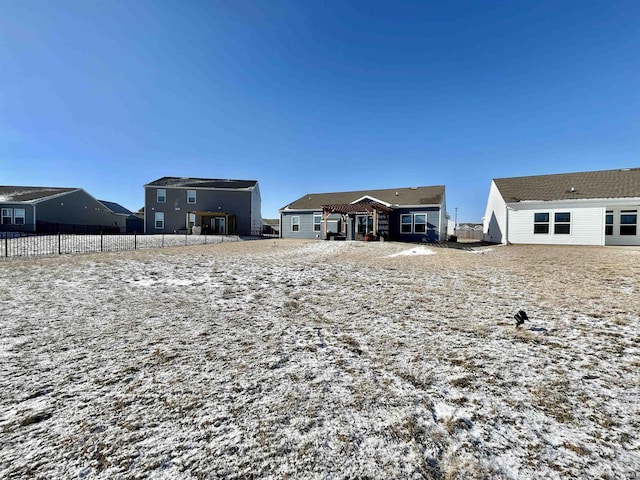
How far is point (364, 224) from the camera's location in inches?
837

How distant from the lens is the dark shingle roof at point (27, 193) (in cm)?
2544

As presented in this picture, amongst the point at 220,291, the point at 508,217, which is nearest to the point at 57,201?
the point at 220,291

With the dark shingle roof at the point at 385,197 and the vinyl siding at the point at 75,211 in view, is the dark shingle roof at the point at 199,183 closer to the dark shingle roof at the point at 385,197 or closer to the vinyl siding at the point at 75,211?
the dark shingle roof at the point at 385,197

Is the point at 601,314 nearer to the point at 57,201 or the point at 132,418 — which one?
the point at 132,418

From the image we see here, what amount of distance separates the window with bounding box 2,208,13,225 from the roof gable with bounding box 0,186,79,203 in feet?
2.82

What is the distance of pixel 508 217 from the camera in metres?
17.3

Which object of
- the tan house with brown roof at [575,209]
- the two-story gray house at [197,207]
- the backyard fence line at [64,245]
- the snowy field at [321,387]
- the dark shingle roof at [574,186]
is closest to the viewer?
the snowy field at [321,387]

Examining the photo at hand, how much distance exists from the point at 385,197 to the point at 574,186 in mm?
11878

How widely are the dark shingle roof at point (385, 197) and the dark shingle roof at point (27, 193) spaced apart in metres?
24.0

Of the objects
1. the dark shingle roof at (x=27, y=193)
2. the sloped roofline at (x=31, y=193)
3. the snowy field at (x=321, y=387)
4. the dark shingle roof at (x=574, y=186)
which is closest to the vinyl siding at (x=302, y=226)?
the dark shingle roof at (x=574, y=186)

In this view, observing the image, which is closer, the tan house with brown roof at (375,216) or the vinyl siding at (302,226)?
the tan house with brown roof at (375,216)

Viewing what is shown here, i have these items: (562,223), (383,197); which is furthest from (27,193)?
(562,223)

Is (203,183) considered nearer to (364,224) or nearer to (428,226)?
(364,224)

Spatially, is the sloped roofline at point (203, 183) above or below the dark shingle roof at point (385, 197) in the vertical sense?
above
